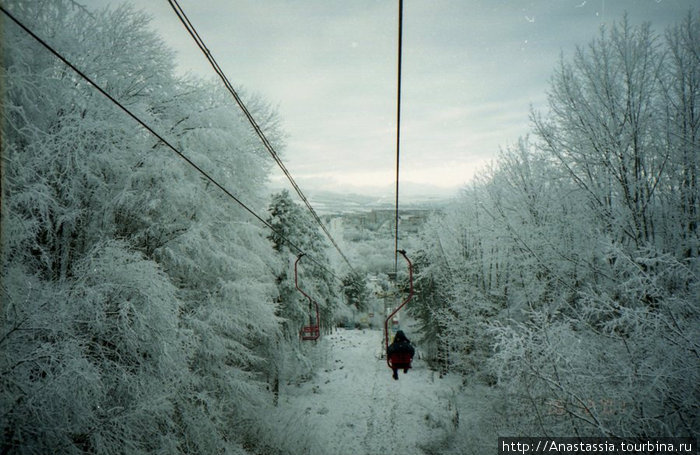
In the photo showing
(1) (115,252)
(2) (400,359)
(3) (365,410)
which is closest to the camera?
(1) (115,252)

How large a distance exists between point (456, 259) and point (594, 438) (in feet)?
40.5

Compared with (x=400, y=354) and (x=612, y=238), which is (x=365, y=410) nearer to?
(x=400, y=354)

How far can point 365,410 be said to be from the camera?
16047mm

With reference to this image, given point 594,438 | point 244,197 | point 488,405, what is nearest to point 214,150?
point 244,197

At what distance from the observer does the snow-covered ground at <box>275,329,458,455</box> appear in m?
12.9

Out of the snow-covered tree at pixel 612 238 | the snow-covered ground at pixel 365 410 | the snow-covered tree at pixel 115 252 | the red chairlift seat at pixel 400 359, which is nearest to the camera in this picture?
the snow-covered tree at pixel 612 238

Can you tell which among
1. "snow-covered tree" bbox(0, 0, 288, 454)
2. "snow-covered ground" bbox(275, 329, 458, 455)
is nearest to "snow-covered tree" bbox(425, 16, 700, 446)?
"snow-covered ground" bbox(275, 329, 458, 455)

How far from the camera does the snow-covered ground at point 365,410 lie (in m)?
12.9

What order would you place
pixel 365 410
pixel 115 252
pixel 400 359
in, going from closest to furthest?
pixel 115 252, pixel 400 359, pixel 365 410

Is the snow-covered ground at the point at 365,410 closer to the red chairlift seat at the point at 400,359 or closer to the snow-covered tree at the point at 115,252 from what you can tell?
the snow-covered tree at the point at 115,252

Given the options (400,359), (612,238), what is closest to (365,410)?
(400,359)

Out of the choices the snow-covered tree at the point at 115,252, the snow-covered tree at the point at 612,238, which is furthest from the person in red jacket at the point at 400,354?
the snow-covered tree at the point at 115,252

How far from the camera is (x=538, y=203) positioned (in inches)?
447

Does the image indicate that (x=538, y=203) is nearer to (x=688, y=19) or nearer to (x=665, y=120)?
(x=665, y=120)
